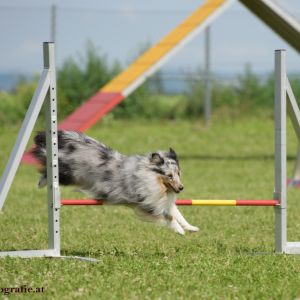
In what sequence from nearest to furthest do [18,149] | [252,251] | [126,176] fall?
[18,149] < [126,176] < [252,251]

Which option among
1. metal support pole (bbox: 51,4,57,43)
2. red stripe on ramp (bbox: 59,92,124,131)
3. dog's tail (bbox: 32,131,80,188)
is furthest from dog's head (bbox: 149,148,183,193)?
metal support pole (bbox: 51,4,57,43)

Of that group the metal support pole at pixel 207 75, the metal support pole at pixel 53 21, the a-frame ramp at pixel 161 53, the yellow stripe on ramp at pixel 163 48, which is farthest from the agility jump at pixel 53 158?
the metal support pole at pixel 207 75

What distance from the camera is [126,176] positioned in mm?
5770

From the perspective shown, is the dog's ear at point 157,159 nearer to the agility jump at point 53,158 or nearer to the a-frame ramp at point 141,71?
the agility jump at point 53,158

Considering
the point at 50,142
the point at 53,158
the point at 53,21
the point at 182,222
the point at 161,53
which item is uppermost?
the point at 53,21

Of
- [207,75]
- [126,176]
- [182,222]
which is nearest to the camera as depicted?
[126,176]

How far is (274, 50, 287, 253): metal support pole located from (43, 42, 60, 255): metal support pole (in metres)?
1.52

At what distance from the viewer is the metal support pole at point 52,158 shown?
18.4ft

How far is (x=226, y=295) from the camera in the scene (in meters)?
4.52

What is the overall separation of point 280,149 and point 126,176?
108 cm

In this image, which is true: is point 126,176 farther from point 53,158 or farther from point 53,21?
point 53,21

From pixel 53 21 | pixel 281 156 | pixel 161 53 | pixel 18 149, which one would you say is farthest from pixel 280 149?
pixel 53 21

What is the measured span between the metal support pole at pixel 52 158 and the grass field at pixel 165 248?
0.22 m

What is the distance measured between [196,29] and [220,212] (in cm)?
467
